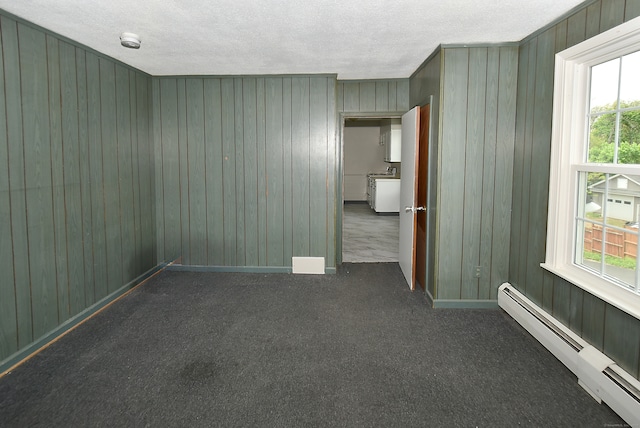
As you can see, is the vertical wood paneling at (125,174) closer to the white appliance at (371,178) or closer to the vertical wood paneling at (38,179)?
the vertical wood paneling at (38,179)

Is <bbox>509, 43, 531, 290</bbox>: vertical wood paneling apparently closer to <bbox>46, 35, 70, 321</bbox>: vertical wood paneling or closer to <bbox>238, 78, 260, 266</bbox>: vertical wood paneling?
<bbox>238, 78, 260, 266</bbox>: vertical wood paneling

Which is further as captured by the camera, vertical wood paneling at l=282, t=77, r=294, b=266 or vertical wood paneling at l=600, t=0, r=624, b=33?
vertical wood paneling at l=282, t=77, r=294, b=266

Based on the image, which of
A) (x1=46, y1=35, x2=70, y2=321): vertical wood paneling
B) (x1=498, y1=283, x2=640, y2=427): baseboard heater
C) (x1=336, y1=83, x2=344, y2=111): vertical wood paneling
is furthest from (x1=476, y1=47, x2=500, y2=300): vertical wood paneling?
(x1=46, y1=35, x2=70, y2=321): vertical wood paneling

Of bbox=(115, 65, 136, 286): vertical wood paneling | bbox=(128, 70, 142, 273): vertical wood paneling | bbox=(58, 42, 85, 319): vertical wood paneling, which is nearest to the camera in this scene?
bbox=(58, 42, 85, 319): vertical wood paneling

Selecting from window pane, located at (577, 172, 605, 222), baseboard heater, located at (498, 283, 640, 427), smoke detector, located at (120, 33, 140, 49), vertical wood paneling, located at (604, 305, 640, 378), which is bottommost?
baseboard heater, located at (498, 283, 640, 427)

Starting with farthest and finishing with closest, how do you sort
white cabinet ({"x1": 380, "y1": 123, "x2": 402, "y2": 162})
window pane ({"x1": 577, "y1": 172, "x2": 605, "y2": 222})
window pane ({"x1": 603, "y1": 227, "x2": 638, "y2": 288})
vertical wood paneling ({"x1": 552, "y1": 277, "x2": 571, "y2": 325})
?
white cabinet ({"x1": 380, "y1": 123, "x2": 402, "y2": 162}) < vertical wood paneling ({"x1": 552, "y1": 277, "x2": 571, "y2": 325}) < window pane ({"x1": 577, "y1": 172, "x2": 605, "y2": 222}) < window pane ({"x1": 603, "y1": 227, "x2": 638, "y2": 288})

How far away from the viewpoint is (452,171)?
11.7ft

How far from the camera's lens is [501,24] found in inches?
114

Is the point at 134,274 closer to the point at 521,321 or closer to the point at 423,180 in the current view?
the point at 423,180

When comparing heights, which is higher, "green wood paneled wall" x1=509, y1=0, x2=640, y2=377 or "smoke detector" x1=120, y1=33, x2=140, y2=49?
"smoke detector" x1=120, y1=33, x2=140, y2=49

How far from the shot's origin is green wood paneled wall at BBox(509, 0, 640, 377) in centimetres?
223

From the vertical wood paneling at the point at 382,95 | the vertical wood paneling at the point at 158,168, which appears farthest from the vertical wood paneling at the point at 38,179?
the vertical wood paneling at the point at 382,95

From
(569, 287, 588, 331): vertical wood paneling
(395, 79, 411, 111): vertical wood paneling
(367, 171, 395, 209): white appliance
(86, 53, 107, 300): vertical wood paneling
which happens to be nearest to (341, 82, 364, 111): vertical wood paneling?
(395, 79, 411, 111): vertical wood paneling

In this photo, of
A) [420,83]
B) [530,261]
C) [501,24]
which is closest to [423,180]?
[420,83]
